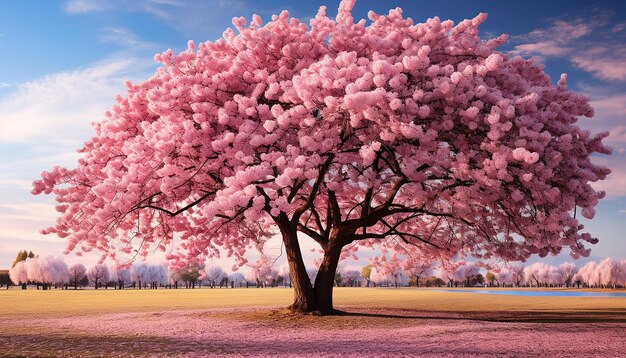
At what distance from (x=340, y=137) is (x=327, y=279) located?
7913mm

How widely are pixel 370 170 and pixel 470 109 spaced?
6326mm

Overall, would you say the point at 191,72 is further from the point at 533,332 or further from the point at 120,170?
the point at 533,332

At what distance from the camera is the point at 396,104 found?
1839 cm

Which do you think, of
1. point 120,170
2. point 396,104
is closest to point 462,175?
point 396,104

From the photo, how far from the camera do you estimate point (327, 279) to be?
88.2 feet

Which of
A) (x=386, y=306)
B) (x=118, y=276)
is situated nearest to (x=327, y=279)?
(x=386, y=306)

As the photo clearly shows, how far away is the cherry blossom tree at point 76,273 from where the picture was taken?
488 ft

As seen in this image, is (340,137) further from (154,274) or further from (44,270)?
(154,274)

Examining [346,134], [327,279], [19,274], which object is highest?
[346,134]

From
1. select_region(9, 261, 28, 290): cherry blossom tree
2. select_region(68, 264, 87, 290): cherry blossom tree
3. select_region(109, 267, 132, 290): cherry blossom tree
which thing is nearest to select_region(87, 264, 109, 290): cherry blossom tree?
select_region(68, 264, 87, 290): cherry blossom tree

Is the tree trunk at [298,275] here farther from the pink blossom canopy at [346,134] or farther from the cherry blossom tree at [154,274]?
the cherry blossom tree at [154,274]

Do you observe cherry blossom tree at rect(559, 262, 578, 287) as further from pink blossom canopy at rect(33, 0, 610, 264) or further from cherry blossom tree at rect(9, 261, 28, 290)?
pink blossom canopy at rect(33, 0, 610, 264)

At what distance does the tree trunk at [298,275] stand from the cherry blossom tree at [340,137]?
0.07 meters

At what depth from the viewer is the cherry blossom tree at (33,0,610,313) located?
19.5 m
